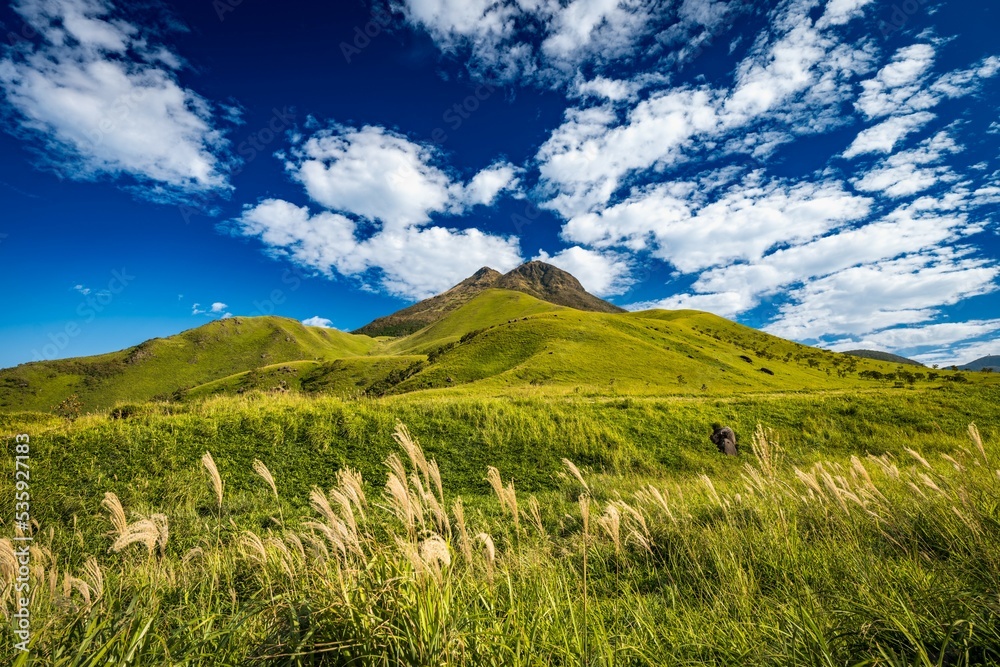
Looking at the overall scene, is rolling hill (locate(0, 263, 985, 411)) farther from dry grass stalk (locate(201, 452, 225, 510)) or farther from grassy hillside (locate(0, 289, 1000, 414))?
dry grass stalk (locate(201, 452, 225, 510))

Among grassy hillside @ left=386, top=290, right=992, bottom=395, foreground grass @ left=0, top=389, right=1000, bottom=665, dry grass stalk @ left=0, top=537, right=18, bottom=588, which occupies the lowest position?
foreground grass @ left=0, top=389, right=1000, bottom=665

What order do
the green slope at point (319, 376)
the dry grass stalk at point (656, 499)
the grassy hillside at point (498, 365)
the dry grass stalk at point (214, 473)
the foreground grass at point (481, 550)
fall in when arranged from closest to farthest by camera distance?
Result: the foreground grass at point (481, 550), the dry grass stalk at point (214, 473), the dry grass stalk at point (656, 499), the grassy hillside at point (498, 365), the green slope at point (319, 376)

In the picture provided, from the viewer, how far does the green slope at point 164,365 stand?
296 feet

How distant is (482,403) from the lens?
18.4 meters

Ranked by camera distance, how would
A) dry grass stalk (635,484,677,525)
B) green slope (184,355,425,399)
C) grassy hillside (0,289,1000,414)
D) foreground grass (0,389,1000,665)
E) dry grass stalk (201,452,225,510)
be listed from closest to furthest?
foreground grass (0,389,1000,665) → dry grass stalk (201,452,225,510) → dry grass stalk (635,484,677,525) → grassy hillside (0,289,1000,414) → green slope (184,355,425,399)

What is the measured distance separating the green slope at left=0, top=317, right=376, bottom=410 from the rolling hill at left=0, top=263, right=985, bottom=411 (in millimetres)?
334

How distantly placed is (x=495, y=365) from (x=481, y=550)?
47.7 m

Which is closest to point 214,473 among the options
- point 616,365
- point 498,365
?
point 498,365

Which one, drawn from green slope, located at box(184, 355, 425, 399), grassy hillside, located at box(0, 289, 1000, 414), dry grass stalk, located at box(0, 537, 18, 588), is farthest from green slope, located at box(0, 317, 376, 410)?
dry grass stalk, located at box(0, 537, 18, 588)

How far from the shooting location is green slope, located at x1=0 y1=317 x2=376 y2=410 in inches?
3548

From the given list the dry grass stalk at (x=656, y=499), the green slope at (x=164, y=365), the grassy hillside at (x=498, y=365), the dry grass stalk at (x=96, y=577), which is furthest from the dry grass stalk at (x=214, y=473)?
the green slope at (x=164, y=365)

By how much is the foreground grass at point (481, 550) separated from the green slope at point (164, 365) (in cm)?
7968

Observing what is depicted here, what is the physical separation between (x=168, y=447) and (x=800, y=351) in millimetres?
113142

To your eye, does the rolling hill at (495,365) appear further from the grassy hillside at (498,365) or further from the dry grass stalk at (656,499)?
the dry grass stalk at (656,499)
